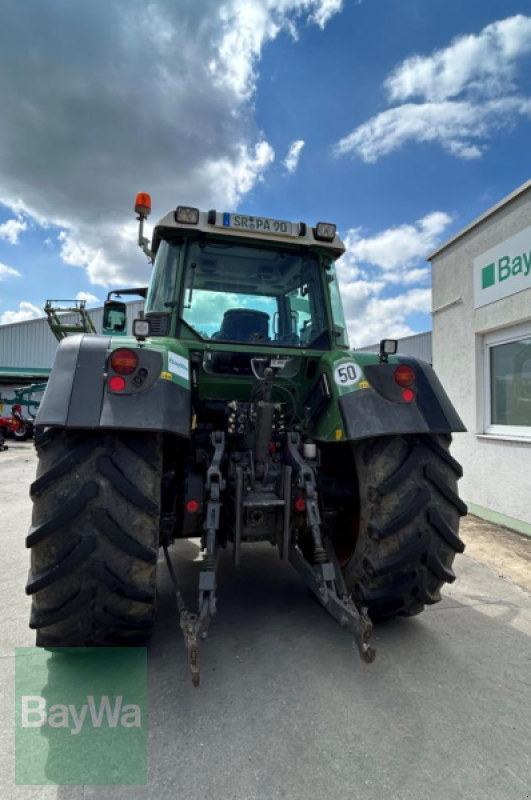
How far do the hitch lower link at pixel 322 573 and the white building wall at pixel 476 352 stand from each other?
351 centimetres

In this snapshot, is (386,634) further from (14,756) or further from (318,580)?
(14,756)

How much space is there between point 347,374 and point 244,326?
912mm

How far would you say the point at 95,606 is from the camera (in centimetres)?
217

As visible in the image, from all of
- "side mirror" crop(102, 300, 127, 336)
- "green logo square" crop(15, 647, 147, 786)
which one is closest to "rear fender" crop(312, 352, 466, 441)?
"green logo square" crop(15, 647, 147, 786)

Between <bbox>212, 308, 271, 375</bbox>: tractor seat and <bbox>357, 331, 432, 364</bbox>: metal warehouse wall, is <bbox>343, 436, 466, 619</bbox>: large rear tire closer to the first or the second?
<bbox>212, 308, 271, 375</bbox>: tractor seat

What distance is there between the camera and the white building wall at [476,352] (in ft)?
17.4

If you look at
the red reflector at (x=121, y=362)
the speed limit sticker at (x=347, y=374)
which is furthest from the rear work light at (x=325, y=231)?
the red reflector at (x=121, y=362)

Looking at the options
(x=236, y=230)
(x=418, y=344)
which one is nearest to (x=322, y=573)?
(x=236, y=230)

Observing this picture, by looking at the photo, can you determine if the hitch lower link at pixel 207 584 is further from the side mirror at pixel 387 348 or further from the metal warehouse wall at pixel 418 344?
the metal warehouse wall at pixel 418 344

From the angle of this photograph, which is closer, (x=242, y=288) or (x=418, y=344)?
(x=242, y=288)

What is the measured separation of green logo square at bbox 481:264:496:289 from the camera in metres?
5.77

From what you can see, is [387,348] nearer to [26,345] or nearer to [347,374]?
[347,374]

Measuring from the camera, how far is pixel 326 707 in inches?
83.4

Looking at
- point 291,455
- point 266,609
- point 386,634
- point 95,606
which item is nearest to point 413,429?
point 291,455
